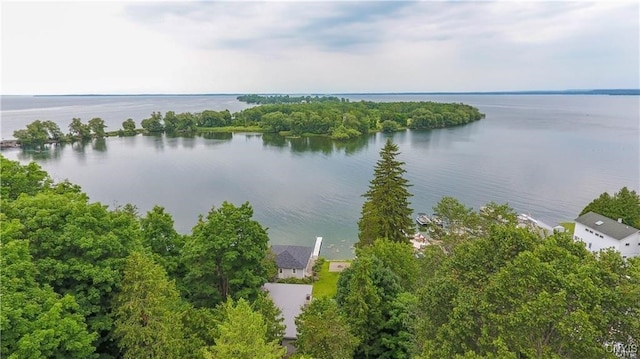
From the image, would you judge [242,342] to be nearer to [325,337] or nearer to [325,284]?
[325,337]

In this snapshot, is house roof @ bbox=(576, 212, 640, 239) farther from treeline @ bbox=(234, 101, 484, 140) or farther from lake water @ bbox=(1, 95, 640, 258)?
treeline @ bbox=(234, 101, 484, 140)

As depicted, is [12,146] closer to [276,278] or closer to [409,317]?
[276,278]

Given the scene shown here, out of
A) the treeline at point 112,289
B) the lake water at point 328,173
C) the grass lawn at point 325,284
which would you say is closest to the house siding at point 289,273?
the grass lawn at point 325,284

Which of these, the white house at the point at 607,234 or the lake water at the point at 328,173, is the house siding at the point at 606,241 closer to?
the white house at the point at 607,234

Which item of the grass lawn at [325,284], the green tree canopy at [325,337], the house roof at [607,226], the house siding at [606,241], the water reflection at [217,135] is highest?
the water reflection at [217,135]

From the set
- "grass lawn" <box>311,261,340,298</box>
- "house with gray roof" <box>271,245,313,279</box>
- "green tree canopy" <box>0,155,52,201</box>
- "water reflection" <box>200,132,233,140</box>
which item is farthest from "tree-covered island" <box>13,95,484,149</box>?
"green tree canopy" <box>0,155,52,201</box>

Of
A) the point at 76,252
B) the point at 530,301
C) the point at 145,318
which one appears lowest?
the point at 145,318

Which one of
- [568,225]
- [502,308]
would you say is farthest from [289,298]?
[568,225]
